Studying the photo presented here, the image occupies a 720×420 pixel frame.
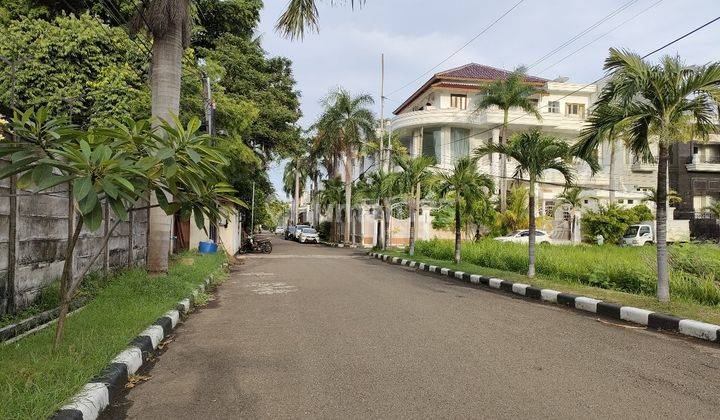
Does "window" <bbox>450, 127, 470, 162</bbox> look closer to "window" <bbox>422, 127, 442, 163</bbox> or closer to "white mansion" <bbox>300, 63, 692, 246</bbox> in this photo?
"white mansion" <bbox>300, 63, 692, 246</bbox>

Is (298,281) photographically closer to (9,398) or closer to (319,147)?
(9,398)

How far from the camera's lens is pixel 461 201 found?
64.2ft

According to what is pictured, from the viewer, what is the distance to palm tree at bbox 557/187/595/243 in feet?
113

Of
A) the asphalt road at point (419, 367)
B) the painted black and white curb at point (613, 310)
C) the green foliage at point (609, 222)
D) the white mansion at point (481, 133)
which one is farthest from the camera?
the white mansion at point (481, 133)

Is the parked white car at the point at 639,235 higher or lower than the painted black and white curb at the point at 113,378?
higher

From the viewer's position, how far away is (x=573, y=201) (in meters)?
35.2

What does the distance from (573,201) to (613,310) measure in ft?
94.0

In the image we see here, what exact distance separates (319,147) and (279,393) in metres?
36.7

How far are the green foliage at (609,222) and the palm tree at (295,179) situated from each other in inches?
1347

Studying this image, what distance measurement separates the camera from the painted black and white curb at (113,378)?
349 centimetres

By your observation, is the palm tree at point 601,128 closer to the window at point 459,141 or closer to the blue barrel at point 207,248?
the blue barrel at point 207,248

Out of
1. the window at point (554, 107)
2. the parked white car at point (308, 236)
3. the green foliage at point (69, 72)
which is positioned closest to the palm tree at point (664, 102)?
the green foliage at point (69, 72)

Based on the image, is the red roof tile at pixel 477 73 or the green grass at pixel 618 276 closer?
the green grass at pixel 618 276

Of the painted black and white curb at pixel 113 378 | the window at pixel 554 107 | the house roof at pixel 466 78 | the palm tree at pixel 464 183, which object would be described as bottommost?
the painted black and white curb at pixel 113 378
